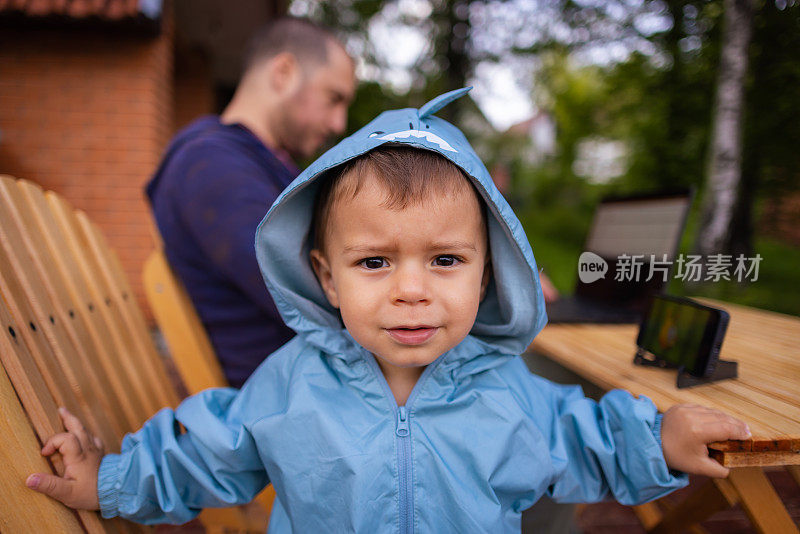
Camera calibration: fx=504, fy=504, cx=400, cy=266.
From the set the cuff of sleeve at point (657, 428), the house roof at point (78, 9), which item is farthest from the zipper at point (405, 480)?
the house roof at point (78, 9)

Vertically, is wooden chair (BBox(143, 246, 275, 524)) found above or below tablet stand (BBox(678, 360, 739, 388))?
above

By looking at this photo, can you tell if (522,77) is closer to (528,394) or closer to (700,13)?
(700,13)

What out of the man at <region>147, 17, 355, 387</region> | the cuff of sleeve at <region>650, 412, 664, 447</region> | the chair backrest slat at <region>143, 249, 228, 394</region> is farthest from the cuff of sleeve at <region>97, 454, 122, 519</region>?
the cuff of sleeve at <region>650, 412, 664, 447</region>

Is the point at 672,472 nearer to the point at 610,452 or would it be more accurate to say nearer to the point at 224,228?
the point at 610,452

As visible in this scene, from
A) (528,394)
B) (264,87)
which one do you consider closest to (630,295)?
(528,394)

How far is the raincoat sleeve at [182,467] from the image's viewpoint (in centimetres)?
→ 108

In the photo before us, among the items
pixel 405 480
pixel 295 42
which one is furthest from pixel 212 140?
pixel 405 480

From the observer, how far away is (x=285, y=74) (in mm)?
2264

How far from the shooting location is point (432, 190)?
1.05m

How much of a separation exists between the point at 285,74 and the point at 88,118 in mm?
3908

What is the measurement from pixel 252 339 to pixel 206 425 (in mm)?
543

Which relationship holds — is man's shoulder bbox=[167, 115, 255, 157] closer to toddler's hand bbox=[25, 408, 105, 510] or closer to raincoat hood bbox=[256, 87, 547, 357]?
raincoat hood bbox=[256, 87, 547, 357]

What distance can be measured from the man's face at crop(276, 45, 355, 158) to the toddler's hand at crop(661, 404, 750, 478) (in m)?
1.86

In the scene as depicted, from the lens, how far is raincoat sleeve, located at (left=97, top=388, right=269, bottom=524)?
1.08 metres
